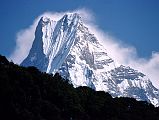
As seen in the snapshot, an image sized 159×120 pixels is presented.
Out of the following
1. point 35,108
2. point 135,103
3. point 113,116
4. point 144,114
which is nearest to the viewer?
point 35,108

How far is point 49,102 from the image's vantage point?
113562mm

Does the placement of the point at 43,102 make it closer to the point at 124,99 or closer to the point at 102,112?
the point at 102,112

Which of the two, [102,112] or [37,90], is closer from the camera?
[37,90]

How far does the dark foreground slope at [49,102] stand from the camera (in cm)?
10151

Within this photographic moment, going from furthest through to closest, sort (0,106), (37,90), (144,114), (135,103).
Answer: (135,103) → (144,114) → (37,90) → (0,106)

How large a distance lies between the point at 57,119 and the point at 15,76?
13379mm

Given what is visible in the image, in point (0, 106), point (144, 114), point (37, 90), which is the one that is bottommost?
point (0, 106)

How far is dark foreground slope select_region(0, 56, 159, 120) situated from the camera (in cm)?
10151

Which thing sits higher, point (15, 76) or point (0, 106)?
point (15, 76)

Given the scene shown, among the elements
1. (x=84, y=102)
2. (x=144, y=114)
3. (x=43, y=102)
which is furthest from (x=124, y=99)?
(x=43, y=102)

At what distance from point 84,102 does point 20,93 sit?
2599 centimetres

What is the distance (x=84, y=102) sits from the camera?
129 metres

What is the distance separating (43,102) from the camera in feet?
362

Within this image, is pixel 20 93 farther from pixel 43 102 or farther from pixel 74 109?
pixel 74 109
